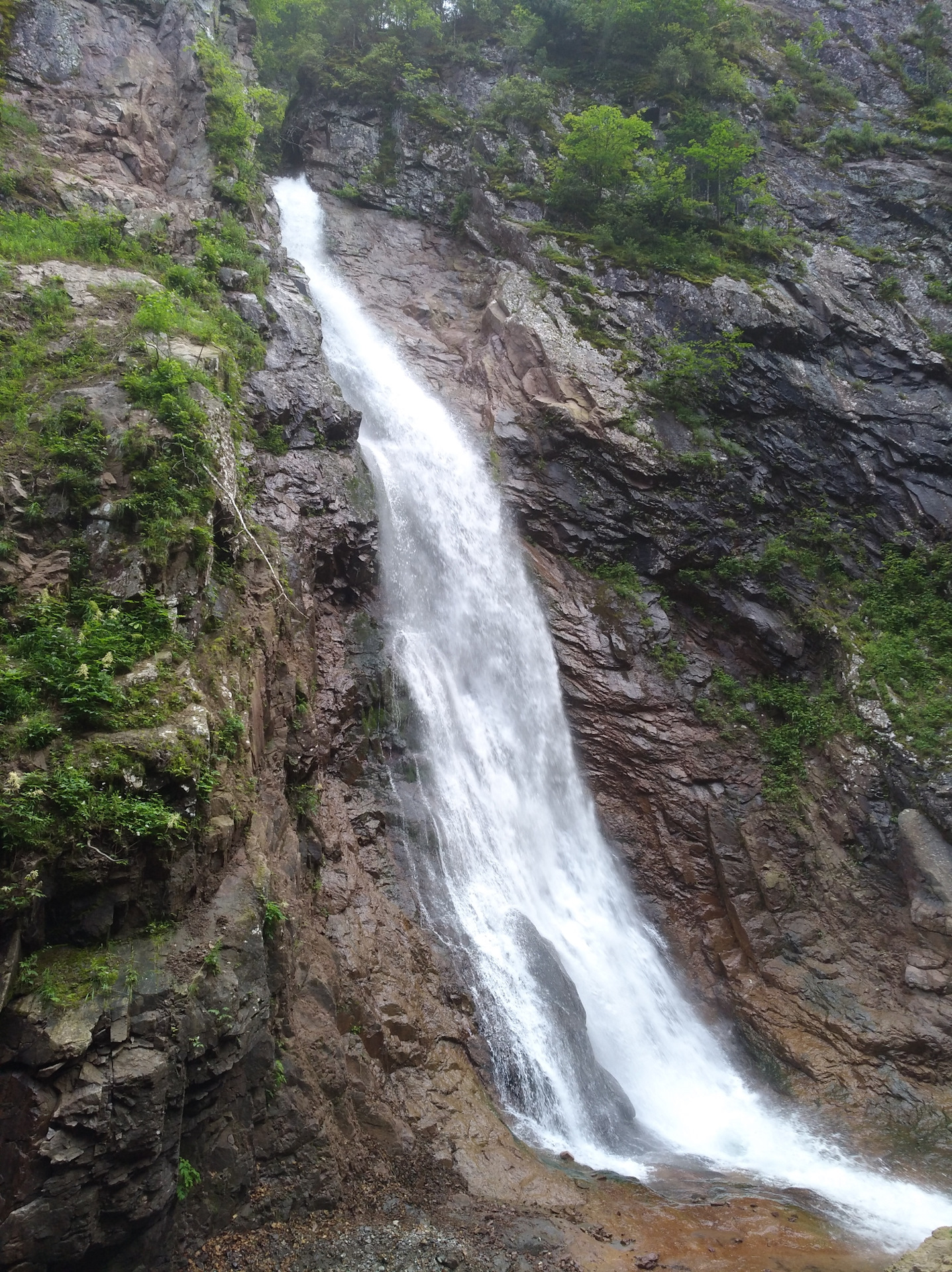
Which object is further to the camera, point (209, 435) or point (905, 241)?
point (905, 241)

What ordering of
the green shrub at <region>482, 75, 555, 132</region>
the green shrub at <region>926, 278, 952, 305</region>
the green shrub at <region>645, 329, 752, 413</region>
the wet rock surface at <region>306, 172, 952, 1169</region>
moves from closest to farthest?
the wet rock surface at <region>306, 172, 952, 1169</region>
the green shrub at <region>645, 329, 752, 413</region>
the green shrub at <region>926, 278, 952, 305</region>
the green shrub at <region>482, 75, 555, 132</region>

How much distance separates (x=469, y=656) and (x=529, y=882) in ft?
14.6

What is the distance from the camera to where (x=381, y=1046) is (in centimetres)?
907

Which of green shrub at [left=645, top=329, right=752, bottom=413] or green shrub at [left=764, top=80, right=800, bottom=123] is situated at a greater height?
green shrub at [left=764, top=80, right=800, bottom=123]

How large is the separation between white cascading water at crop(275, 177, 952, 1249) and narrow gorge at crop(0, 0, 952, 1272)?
0.09 metres

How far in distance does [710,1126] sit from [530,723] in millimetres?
7187

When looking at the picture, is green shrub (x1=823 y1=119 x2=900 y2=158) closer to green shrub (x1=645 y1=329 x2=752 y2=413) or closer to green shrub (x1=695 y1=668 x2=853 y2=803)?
green shrub (x1=645 y1=329 x2=752 y2=413)

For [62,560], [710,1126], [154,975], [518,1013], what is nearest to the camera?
[154,975]

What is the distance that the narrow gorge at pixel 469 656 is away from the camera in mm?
6531

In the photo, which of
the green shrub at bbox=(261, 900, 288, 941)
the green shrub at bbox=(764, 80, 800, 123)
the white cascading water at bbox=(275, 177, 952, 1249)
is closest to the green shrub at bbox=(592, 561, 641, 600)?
the white cascading water at bbox=(275, 177, 952, 1249)

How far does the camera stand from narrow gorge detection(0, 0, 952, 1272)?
6.53 metres

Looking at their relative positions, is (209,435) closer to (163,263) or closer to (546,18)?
(163,263)

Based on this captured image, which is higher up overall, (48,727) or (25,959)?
(48,727)

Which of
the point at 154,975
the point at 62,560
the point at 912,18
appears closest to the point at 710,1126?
the point at 154,975
